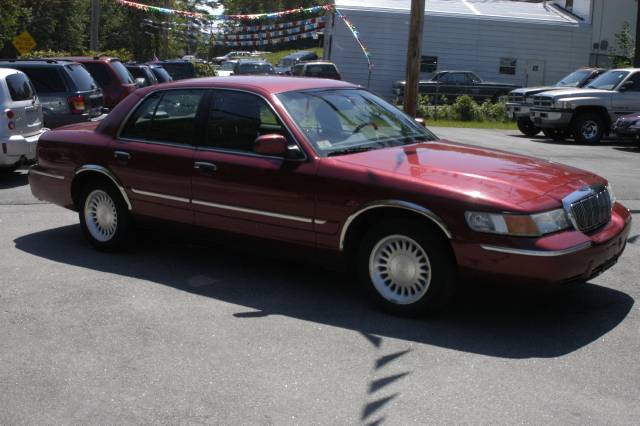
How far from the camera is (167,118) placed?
23.2 ft

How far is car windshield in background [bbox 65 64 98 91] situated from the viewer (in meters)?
14.6

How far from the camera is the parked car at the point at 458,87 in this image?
108ft

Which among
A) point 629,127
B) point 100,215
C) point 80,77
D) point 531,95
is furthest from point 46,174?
point 531,95

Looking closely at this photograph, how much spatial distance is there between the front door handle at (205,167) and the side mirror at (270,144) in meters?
0.63

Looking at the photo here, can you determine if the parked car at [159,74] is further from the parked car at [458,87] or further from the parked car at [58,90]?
the parked car at [458,87]

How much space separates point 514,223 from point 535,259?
0.26 m

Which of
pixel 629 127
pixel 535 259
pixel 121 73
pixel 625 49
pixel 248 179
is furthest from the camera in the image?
pixel 625 49

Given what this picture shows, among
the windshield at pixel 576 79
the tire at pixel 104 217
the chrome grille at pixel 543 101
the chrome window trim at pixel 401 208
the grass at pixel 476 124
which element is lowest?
the tire at pixel 104 217

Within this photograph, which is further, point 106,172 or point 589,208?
point 106,172

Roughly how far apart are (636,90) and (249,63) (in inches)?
746

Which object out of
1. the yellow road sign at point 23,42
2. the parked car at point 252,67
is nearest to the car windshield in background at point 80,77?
the yellow road sign at point 23,42

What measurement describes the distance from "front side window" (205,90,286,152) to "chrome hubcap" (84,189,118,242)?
1309mm

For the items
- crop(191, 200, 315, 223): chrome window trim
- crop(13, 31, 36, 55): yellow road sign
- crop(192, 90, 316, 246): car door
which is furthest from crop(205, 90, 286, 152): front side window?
crop(13, 31, 36, 55): yellow road sign

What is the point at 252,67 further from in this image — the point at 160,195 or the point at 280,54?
the point at 280,54
